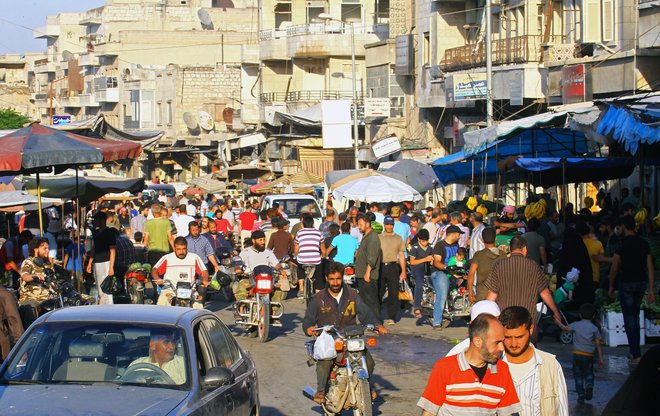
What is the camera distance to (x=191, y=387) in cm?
751

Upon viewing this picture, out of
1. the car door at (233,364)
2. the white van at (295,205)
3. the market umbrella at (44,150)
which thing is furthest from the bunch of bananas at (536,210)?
the car door at (233,364)

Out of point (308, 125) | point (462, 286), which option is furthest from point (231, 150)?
point (462, 286)

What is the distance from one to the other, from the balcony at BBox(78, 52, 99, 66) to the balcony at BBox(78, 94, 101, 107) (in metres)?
2.81

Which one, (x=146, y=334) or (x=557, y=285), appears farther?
(x=557, y=285)

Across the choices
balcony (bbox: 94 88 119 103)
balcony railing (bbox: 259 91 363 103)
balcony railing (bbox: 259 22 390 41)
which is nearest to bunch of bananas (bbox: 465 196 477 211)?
balcony railing (bbox: 259 91 363 103)

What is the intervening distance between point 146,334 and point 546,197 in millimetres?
16933

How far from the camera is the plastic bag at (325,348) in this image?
33.6 feet

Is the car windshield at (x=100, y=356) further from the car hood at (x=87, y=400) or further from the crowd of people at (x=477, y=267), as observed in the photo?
the crowd of people at (x=477, y=267)

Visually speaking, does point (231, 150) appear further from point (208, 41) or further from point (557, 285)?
point (557, 285)

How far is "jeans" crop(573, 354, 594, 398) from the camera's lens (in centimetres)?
1165

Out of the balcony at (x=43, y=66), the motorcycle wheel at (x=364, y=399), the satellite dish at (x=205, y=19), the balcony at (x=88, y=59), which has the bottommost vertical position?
the motorcycle wheel at (x=364, y=399)

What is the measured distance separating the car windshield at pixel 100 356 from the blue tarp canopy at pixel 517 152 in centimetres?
1520

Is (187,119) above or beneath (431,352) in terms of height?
above

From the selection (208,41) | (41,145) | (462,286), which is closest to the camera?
(41,145)
